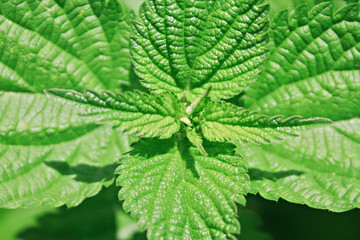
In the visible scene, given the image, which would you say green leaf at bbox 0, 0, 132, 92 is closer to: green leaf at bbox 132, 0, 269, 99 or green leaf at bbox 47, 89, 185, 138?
green leaf at bbox 132, 0, 269, 99

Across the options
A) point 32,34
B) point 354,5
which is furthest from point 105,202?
point 354,5

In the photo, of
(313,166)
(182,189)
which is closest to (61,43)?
(182,189)

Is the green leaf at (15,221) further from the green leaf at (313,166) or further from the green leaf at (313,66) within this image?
the green leaf at (313,66)

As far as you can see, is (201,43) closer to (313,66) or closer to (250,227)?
(313,66)

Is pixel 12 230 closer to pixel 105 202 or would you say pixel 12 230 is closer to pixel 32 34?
pixel 105 202

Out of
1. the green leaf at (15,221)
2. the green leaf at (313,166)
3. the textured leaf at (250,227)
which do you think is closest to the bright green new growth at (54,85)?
the green leaf at (15,221)

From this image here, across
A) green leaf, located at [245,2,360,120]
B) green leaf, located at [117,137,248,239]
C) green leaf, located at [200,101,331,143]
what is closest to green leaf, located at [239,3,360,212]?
green leaf, located at [245,2,360,120]
